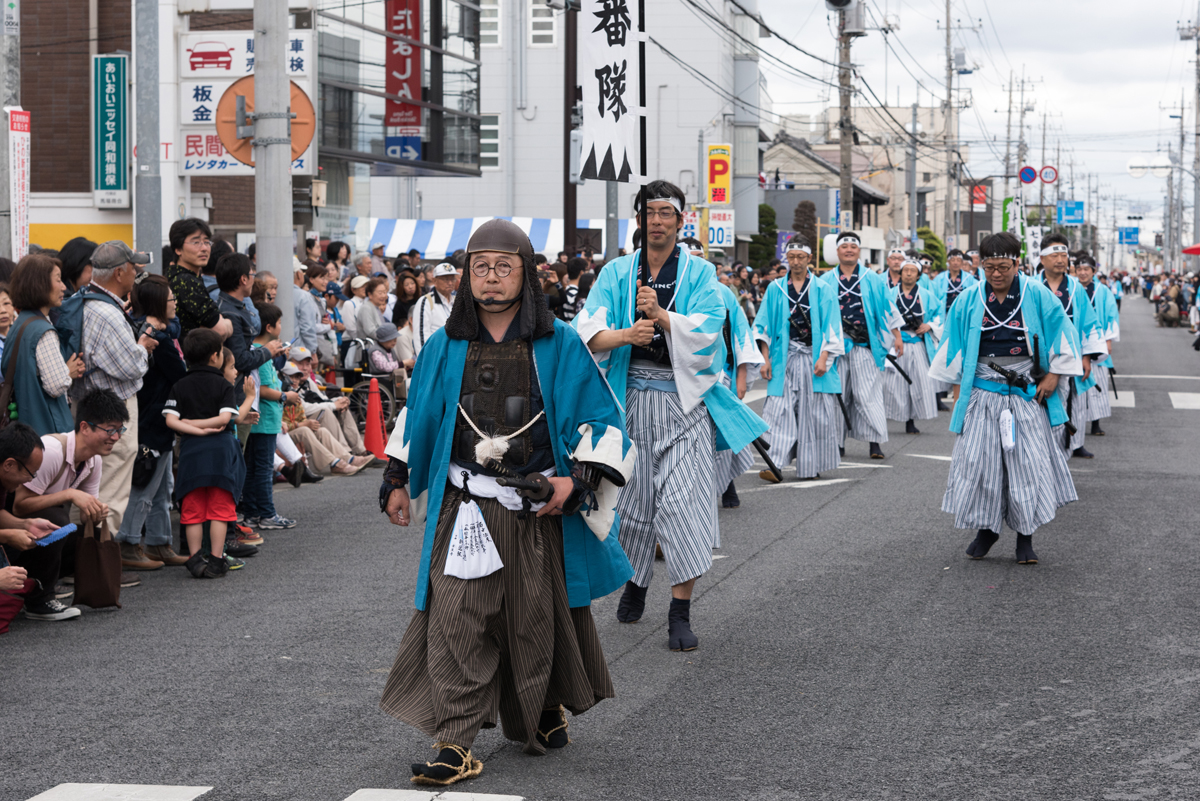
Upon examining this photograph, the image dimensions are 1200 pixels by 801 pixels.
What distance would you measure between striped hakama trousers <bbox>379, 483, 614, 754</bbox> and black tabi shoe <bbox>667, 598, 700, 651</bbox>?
4.96 ft

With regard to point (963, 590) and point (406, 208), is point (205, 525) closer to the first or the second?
point (963, 590)

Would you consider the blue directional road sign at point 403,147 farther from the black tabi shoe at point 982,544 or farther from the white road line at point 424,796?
the white road line at point 424,796

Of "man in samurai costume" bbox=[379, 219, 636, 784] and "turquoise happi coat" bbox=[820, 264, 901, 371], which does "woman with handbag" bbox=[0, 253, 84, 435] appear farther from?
"turquoise happi coat" bbox=[820, 264, 901, 371]

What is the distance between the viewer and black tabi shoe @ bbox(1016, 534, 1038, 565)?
809 cm

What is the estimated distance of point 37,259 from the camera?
7152 mm

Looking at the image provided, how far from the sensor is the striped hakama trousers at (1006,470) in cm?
803

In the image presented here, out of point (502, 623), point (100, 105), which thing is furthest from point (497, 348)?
point (100, 105)

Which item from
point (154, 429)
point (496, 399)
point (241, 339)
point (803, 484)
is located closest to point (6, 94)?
point (241, 339)

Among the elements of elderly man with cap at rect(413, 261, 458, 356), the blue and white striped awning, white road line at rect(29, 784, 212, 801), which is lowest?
white road line at rect(29, 784, 212, 801)

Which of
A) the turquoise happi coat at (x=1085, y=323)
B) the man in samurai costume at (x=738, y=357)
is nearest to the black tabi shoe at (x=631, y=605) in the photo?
the man in samurai costume at (x=738, y=357)

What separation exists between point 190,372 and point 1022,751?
5234 millimetres

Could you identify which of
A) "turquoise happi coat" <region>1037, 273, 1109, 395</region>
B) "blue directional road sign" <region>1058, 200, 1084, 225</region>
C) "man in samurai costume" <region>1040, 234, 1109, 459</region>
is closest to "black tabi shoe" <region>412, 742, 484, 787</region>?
"man in samurai costume" <region>1040, 234, 1109, 459</region>

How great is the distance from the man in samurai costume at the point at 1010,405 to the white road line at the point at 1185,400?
11.5 metres

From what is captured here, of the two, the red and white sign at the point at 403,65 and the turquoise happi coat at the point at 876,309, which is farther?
the red and white sign at the point at 403,65
